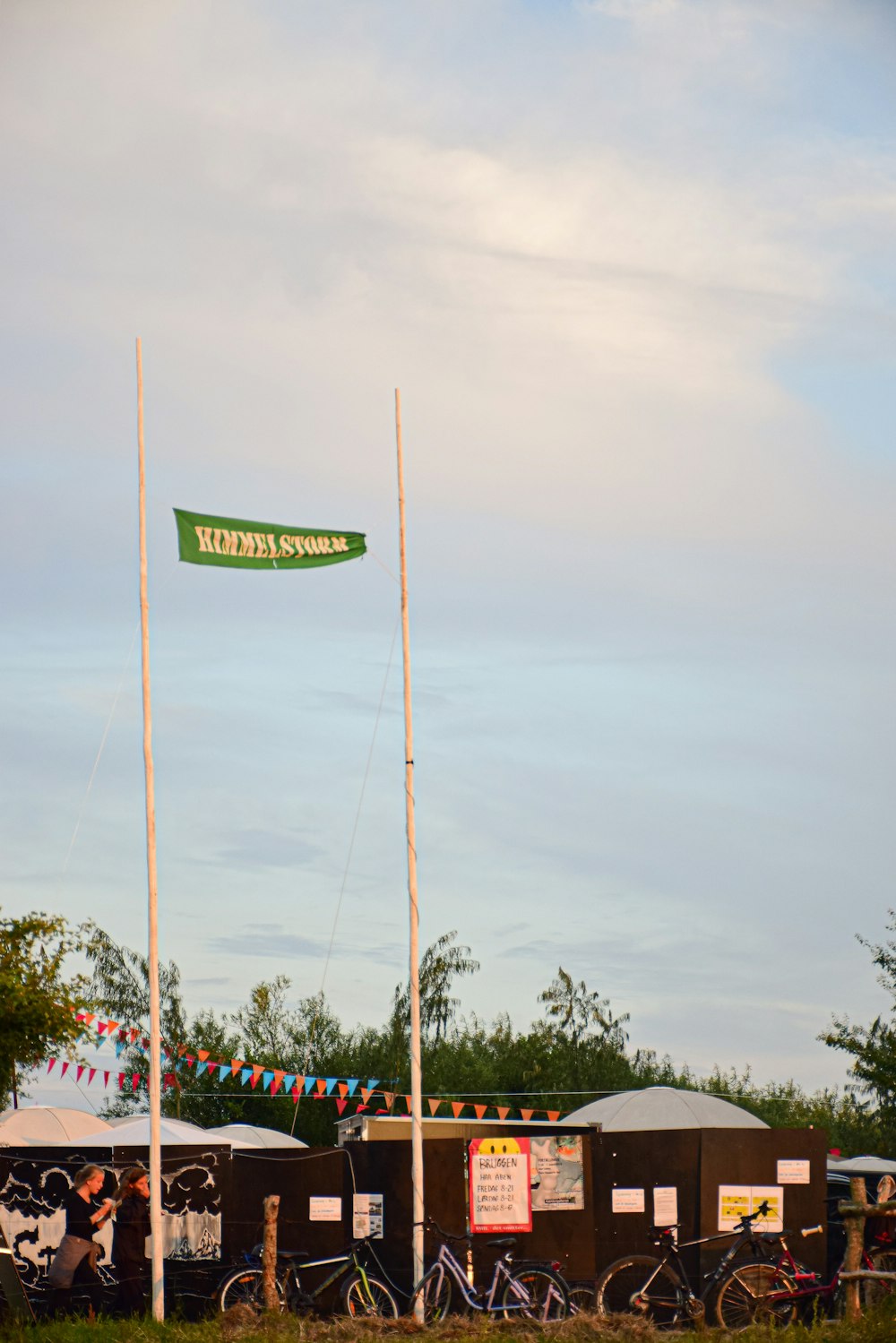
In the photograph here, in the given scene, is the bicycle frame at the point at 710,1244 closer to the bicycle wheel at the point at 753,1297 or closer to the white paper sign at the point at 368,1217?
the bicycle wheel at the point at 753,1297

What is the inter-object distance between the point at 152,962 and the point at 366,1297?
418cm

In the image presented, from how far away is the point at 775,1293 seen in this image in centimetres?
1552

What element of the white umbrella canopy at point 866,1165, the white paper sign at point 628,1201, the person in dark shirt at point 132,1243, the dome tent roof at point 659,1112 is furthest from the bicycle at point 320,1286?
the white umbrella canopy at point 866,1165

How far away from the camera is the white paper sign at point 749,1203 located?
56.3 ft

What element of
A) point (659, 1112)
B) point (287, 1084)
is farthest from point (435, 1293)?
point (287, 1084)

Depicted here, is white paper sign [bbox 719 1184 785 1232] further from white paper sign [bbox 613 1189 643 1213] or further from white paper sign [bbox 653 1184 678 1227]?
white paper sign [bbox 613 1189 643 1213]

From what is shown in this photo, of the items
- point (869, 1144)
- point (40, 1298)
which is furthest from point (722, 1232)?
point (869, 1144)

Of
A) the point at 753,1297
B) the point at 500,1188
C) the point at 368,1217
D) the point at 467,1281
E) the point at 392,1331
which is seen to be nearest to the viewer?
the point at 392,1331

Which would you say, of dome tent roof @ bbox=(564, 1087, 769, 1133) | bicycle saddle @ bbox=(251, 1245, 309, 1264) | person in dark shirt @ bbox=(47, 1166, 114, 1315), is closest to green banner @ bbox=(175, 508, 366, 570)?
person in dark shirt @ bbox=(47, 1166, 114, 1315)

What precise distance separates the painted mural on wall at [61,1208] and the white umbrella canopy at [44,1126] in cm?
903

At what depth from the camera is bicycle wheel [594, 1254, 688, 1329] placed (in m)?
15.9

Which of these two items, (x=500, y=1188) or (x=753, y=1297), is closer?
(x=753, y=1297)

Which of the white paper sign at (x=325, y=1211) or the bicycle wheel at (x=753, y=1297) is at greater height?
the white paper sign at (x=325, y=1211)

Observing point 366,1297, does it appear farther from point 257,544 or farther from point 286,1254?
point 257,544
